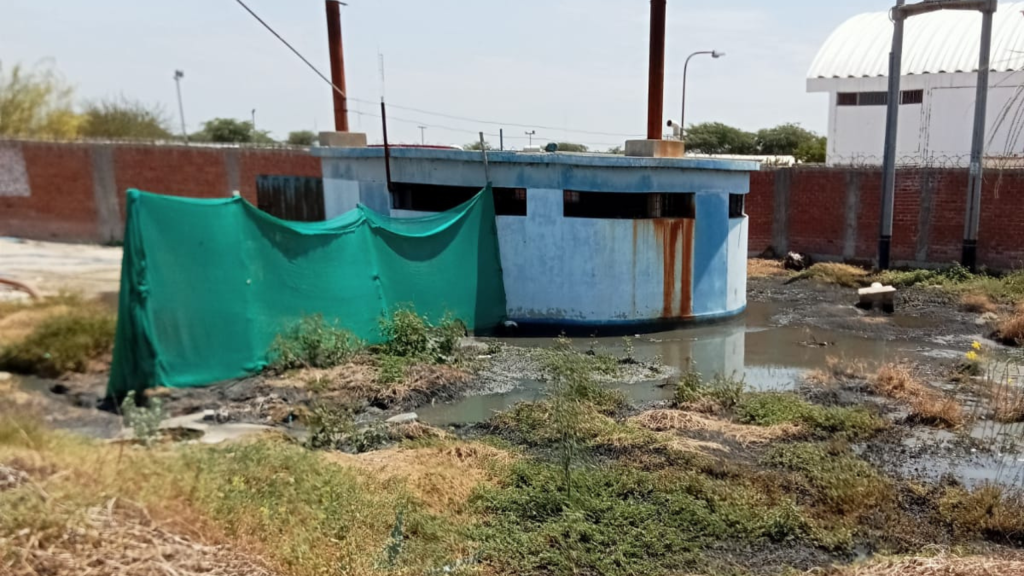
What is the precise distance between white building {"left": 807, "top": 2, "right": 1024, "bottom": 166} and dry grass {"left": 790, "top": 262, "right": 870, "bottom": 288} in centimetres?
1065

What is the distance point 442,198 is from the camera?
11.6 m

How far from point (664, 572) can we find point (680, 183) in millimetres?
8032

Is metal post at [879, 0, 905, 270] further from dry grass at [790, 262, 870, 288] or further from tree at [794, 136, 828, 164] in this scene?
tree at [794, 136, 828, 164]

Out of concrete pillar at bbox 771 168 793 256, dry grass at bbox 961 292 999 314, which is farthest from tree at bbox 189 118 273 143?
dry grass at bbox 961 292 999 314

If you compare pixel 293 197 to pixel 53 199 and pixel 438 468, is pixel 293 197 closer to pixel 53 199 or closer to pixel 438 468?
pixel 53 199

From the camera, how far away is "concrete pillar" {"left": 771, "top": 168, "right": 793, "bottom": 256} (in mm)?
18609

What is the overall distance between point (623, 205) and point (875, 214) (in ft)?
32.0

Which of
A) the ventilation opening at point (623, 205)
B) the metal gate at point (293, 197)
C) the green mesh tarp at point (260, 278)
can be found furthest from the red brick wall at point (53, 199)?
the ventilation opening at point (623, 205)

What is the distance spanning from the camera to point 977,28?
1047 inches

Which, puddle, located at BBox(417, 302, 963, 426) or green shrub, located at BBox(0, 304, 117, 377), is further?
puddle, located at BBox(417, 302, 963, 426)

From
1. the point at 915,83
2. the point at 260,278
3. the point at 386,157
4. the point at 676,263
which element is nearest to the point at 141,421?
the point at 260,278

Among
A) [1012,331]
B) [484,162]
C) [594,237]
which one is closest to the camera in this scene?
[1012,331]

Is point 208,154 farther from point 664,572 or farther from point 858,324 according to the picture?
point 664,572

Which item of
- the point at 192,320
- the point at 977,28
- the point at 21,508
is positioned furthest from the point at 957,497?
the point at 977,28
